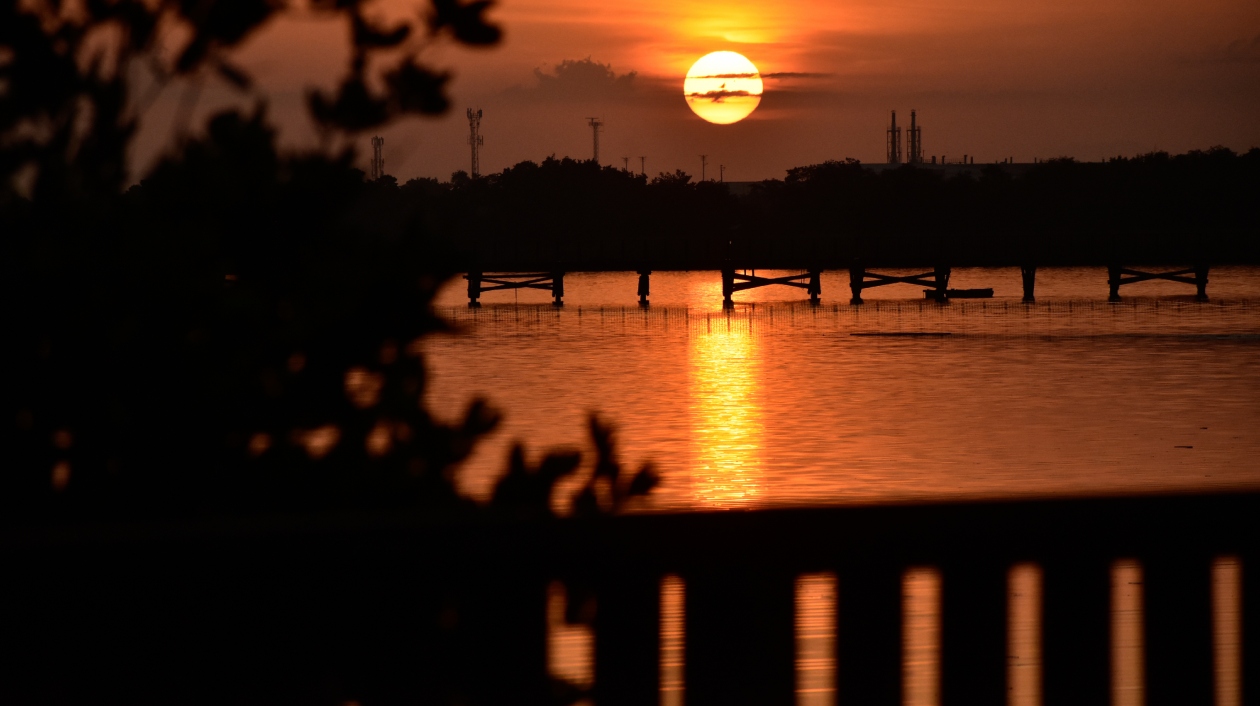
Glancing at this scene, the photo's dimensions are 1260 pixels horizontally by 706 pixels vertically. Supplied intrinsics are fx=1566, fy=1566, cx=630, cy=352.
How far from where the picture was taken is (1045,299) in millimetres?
100938

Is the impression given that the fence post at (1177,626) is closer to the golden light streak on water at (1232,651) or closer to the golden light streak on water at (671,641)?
the golden light streak on water at (1232,651)

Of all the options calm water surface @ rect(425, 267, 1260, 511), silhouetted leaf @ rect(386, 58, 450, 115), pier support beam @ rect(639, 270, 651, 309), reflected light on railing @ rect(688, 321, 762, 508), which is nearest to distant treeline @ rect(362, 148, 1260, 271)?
pier support beam @ rect(639, 270, 651, 309)

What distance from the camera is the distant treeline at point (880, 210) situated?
14962 centimetres

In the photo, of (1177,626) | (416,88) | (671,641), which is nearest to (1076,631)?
(1177,626)

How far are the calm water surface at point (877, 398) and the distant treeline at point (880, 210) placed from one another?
217 feet

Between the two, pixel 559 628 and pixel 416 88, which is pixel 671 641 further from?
pixel 416 88

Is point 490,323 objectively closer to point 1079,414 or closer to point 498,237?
point 1079,414

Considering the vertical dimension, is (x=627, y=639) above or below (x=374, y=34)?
below

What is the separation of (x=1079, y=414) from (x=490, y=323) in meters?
47.3

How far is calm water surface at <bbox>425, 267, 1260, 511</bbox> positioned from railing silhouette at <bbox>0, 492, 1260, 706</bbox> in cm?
12

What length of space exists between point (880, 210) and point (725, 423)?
433 feet

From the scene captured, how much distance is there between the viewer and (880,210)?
162 m

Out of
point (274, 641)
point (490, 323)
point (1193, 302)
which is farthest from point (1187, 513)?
point (1193, 302)

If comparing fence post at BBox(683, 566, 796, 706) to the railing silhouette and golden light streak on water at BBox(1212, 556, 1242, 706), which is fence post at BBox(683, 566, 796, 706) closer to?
the railing silhouette
